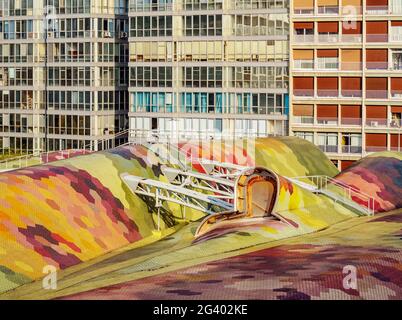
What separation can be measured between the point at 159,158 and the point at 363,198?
1310 centimetres

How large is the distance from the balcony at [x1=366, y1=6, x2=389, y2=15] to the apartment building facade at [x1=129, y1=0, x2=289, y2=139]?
25.2 ft

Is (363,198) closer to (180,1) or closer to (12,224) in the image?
(12,224)

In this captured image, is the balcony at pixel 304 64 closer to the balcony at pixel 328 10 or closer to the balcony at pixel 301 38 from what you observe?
the balcony at pixel 301 38

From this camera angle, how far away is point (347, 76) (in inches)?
3305

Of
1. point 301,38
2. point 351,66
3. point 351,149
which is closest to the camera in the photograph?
point 351,66

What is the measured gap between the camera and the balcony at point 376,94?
8306 centimetres

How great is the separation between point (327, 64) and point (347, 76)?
221 centimetres

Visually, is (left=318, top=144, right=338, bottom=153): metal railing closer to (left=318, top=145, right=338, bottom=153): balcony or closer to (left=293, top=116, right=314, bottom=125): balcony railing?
(left=318, top=145, right=338, bottom=153): balcony

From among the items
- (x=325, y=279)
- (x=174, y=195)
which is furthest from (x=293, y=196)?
(x=325, y=279)

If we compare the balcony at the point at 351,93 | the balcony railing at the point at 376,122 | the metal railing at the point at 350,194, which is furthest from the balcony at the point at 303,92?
the metal railing at the point at 350,194

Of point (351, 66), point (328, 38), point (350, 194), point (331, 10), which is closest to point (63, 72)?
point (328, 38)

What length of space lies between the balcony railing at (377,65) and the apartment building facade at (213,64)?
756 centimetres

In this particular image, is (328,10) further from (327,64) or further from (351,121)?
(351,121)
